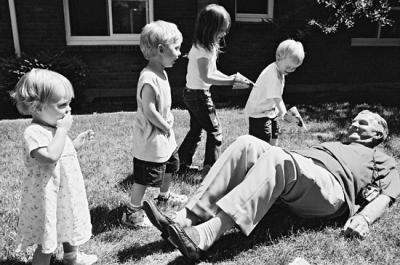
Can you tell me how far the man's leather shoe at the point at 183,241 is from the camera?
92.6 inches

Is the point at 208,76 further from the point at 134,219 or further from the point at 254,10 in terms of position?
the point at 254,10

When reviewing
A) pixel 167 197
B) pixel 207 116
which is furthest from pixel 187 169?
pixel 167 197

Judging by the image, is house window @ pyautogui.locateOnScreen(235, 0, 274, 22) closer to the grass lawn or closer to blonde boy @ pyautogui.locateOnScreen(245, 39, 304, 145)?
blonde boy @ pyautogui.locateOnScreen(245, 39, 304, 145)

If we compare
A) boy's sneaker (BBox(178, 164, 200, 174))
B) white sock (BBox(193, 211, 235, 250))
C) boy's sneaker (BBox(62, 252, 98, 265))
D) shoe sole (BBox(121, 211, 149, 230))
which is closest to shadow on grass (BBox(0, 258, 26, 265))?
boy's sneaker (BBox(62, 252, 98, 265))

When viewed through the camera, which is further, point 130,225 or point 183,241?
point 130,225

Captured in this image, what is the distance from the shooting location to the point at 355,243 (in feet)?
9.02

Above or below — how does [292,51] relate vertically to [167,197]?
above

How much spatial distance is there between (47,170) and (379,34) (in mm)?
10442

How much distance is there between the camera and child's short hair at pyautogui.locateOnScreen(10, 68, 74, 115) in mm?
2104

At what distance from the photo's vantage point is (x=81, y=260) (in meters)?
2.54

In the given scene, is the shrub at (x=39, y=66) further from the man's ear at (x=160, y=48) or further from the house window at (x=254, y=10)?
the man's ear at (x=160, y=48)

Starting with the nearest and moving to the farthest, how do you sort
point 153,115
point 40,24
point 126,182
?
point 153,115 < point 126,182 < point 40,24

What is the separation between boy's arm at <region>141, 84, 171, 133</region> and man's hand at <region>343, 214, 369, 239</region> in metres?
1.49

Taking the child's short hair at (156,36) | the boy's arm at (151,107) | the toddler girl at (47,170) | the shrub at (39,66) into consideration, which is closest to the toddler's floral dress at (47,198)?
the toddler girl at (47,170)
